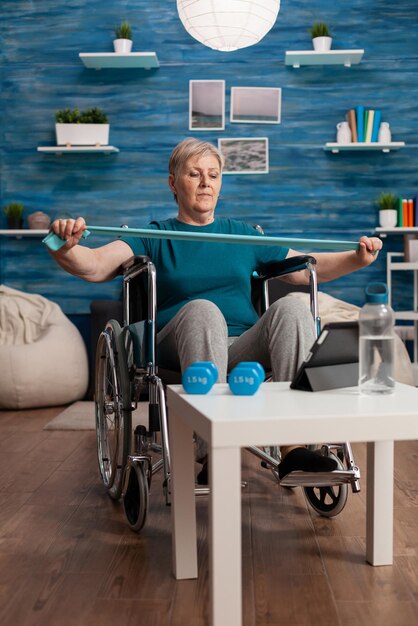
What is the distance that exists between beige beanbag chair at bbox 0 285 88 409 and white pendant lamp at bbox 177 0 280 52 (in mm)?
1778

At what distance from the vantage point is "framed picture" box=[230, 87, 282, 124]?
16.3 feet

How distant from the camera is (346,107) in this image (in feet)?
16.3

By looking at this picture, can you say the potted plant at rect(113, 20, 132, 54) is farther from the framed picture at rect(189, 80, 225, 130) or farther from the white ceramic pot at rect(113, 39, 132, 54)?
the framed picture at rect(189, 80, 225, 130)

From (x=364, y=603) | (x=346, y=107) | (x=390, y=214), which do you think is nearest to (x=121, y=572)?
(x=364, y=603)

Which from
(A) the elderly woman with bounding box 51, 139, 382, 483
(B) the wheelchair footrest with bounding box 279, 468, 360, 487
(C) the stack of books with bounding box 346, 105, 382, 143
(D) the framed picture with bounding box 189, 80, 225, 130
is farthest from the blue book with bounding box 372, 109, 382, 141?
(B) the wheelchair footrest with bounding box 279, 468, 360, 487

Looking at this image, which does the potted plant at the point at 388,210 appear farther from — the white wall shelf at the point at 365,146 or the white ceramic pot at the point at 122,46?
the white ceramic pot at the point at 122,46

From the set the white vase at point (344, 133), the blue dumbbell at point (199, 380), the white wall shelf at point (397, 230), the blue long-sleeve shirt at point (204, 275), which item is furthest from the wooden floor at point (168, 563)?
the white vase at point (344, 133)

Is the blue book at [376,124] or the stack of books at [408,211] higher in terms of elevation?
the blue book at [376,124]

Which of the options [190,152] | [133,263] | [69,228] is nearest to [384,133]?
[190,152]

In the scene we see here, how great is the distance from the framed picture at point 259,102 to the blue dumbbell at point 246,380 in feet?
12.1

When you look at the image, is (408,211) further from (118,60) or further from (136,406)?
(136,406)

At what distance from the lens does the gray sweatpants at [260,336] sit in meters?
2.00

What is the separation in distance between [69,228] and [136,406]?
493 mm

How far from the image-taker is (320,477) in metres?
1.85
